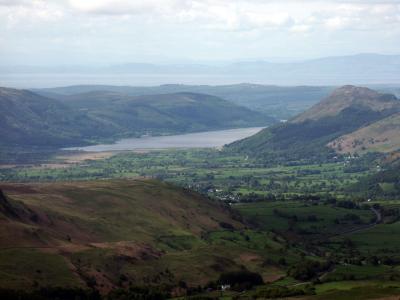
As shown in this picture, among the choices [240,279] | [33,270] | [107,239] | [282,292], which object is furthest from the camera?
[107,239]

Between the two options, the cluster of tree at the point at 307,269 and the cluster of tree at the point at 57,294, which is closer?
the cluster of tree at the point at 57,294

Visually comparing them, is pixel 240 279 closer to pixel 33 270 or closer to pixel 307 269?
pixel 307 269

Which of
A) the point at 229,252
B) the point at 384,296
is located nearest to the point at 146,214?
the point at 229,252

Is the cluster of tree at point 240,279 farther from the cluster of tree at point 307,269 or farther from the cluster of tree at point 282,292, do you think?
the cluster of tree at point 282,292

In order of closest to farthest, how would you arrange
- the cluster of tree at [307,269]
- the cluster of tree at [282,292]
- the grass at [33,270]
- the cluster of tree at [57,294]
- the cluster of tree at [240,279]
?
the cluster of tree at [57,294] → the grass at [33,270] → the cluster of tree at [282,292] → the cluster of tree at [240,279] → the cluster of tree at [307,269]

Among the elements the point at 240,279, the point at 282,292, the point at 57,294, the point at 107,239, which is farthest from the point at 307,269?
the point at 57,294

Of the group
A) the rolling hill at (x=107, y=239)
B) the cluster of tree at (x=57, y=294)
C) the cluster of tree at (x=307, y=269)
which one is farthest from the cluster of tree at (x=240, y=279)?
the cluster of tree at (x=57, y=294)

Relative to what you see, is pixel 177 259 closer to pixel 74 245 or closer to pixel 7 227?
pixel 74 245

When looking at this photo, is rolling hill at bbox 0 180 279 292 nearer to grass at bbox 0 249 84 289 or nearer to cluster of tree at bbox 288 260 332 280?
grass at bbox 0 249 84 289
